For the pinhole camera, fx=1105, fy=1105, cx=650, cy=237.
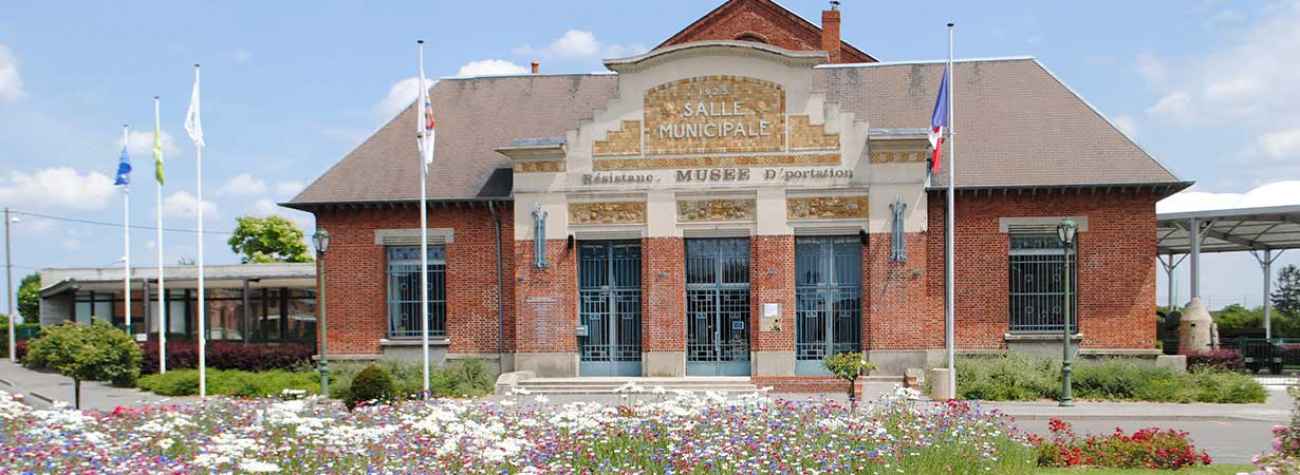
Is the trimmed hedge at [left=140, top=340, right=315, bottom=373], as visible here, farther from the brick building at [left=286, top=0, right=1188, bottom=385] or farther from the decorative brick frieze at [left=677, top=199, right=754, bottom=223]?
the decorative brick frieze at [left=677, top=199, right=754, bottom=223]

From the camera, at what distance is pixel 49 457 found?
33.5 feet

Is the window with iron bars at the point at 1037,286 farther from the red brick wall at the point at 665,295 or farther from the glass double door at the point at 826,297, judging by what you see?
the red brick wall at the point at 665,295

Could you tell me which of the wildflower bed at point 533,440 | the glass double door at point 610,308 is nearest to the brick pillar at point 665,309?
the glass double door at point 610,308

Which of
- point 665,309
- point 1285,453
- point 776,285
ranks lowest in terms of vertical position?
point 1285,453

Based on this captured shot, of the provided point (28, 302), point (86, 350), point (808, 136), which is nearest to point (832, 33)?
point (808, 136)

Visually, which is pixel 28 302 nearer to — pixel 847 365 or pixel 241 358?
pixel 241 358

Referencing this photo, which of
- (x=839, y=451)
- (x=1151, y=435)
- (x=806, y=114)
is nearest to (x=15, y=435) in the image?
(x=839, y=451)

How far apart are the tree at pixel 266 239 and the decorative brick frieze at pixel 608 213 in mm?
49551

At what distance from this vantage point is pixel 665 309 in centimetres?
2753

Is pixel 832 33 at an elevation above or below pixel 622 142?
above

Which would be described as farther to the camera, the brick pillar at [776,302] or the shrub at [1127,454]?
the brick pillar at [776,302]

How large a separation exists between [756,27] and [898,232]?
52.7 ft

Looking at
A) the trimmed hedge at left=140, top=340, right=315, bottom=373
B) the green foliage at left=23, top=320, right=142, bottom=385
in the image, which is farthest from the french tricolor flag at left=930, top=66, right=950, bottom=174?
the green foliage at left=23, top=320, right=142, bottom=385

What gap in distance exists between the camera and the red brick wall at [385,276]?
2875 centimetres
